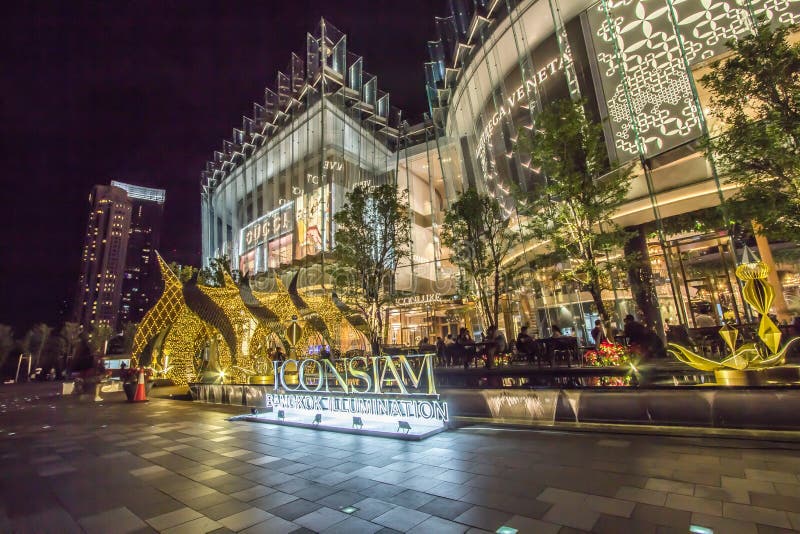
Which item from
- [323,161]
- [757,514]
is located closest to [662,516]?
[757,514]

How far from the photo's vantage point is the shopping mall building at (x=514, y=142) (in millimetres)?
14352

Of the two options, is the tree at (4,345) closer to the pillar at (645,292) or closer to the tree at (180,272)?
the tree at (180,272)

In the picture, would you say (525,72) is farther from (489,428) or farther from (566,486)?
(566,486)

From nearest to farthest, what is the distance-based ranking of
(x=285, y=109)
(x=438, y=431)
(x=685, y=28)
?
1. (x=438, y=431)
2. (x=685, y=28)
3. (x=285, y=109)

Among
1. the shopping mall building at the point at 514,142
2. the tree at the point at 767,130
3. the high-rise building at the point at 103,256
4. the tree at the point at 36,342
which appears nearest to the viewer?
the tree at the point at 767,130

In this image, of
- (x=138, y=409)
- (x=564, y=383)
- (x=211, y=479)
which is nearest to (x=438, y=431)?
(x=211, y=479)

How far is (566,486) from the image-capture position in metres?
3.75

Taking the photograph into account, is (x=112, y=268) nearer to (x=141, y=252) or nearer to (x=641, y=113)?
(x=141, y=252)

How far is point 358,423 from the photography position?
7043 millimetres

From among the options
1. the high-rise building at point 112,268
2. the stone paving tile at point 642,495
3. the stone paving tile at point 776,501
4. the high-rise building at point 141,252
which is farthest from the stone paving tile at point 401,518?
the high-rise building at point 112,268

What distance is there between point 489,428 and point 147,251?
144m

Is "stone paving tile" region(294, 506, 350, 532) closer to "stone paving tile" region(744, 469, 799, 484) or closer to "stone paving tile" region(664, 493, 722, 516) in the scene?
"stone paving tile" region(664, 493, 722, 516)

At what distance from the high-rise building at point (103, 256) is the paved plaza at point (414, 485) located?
393 feet

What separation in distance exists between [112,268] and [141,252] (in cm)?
1567
